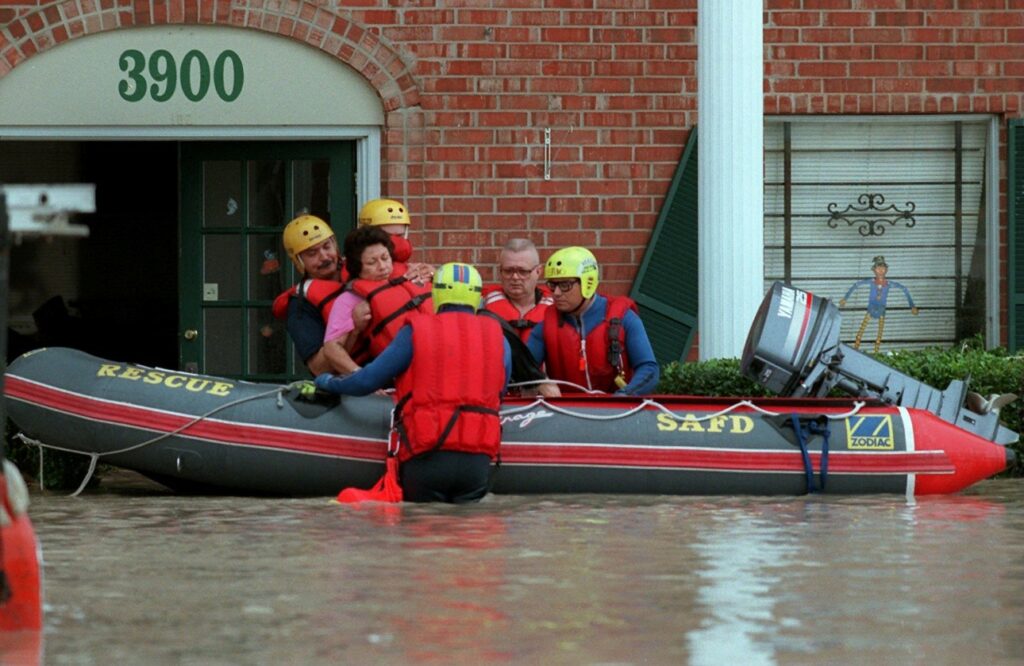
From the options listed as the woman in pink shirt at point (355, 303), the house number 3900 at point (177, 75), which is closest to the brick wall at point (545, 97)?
the house number 3900 at point (177, 75)

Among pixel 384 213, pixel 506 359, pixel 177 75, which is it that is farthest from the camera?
pixel 177 75

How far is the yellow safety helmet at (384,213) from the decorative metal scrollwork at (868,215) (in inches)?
148

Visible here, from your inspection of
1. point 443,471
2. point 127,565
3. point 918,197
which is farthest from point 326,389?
point 918,197

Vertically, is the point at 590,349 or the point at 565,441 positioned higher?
the point at 590,349

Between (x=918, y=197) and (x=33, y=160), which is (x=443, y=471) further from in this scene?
(x=33, y=160)

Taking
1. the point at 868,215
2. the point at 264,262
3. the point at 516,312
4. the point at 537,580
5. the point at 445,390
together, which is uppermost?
the point at 868,215

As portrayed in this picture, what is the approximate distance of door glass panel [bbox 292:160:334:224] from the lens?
14000mm

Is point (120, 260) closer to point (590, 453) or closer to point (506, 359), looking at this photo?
point (506, 359)

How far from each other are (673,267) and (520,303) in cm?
241

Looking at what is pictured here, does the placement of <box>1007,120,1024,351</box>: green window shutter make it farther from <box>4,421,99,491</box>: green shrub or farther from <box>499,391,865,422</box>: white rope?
<box>4,421,99,491</box>: green shrub

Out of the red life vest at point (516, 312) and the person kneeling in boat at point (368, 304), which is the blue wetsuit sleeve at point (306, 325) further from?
the red life vest at point (516, 312)

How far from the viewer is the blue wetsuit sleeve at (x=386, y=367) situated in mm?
10367

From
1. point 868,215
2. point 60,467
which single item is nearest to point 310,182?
point 60,467

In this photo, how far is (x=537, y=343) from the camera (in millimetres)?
11477
